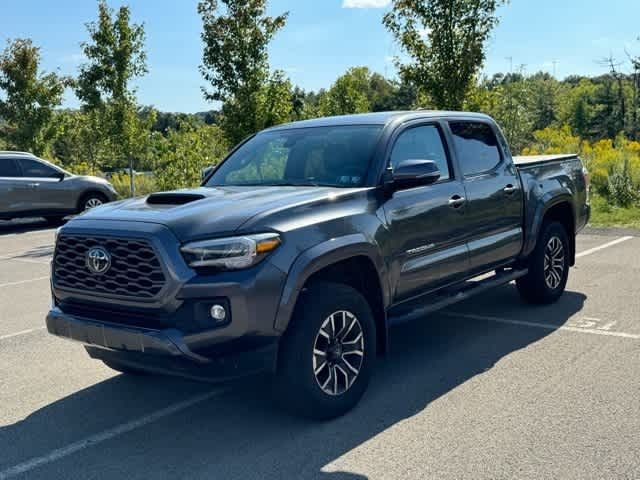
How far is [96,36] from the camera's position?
20.1 metres

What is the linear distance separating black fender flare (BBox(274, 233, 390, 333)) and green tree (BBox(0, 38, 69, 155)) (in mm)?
22047

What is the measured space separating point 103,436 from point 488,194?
3.53 meters

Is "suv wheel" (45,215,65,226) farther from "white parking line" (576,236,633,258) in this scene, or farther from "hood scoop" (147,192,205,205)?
"hood scoop" (147,192,205,205)

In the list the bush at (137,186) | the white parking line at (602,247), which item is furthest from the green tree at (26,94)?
the white parking line at (602,247)

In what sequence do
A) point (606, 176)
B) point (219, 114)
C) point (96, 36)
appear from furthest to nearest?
point (96, 36) < point (219, 114) < point (606, 176)

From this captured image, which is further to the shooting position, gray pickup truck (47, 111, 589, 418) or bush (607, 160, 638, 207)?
bush (607, 160, 638, 207)

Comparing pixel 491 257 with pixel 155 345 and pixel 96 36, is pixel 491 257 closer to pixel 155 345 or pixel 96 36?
pixel 155 345

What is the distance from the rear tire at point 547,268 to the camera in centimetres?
689

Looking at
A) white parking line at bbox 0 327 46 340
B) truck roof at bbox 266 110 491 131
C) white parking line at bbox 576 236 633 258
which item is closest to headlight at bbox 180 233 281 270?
truck roof at bbox 266 110 491 131

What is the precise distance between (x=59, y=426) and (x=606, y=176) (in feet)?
46.2

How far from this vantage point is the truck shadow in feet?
12.6

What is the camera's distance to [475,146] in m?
6.22

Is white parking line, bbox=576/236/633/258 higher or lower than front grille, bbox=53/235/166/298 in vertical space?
lower

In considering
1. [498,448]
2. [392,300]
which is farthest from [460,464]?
[392,300]
